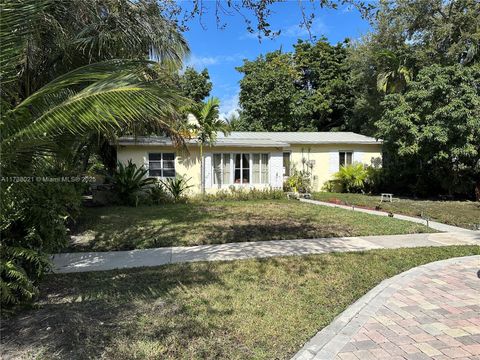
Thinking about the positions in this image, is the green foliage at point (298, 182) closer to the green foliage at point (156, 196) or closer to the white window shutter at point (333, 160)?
the white window shutter at point (333, 160)

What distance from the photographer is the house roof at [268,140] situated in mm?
17734

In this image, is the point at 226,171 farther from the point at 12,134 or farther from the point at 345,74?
the point at 345,74

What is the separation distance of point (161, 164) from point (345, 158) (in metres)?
10.7

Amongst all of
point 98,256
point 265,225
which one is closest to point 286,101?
point 265,225

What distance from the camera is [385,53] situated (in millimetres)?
22422

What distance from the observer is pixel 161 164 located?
18016mm

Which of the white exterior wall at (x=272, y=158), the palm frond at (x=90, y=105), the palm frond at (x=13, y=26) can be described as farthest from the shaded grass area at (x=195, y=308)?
the white exterior wall at (x=272, y=158)

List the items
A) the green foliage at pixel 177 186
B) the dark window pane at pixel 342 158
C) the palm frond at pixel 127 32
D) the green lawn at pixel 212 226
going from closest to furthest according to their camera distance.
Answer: the palm frond at pixel 127 32 < the green lawn at pixel 212 226 < the green foliage at pixel 177 186 < the dark window pane at pixel 342 158

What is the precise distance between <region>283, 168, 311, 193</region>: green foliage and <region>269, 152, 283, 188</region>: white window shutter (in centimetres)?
145

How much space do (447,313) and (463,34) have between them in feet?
69.1

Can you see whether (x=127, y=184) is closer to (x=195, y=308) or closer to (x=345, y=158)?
(x=195, y=308)

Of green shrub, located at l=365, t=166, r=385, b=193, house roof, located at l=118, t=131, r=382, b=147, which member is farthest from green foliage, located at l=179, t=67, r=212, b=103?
green shrub, located at l=365, t=166, r=385, b=193

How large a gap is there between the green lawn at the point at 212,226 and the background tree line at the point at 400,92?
5280 millimetres

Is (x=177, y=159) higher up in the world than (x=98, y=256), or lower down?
higher up
